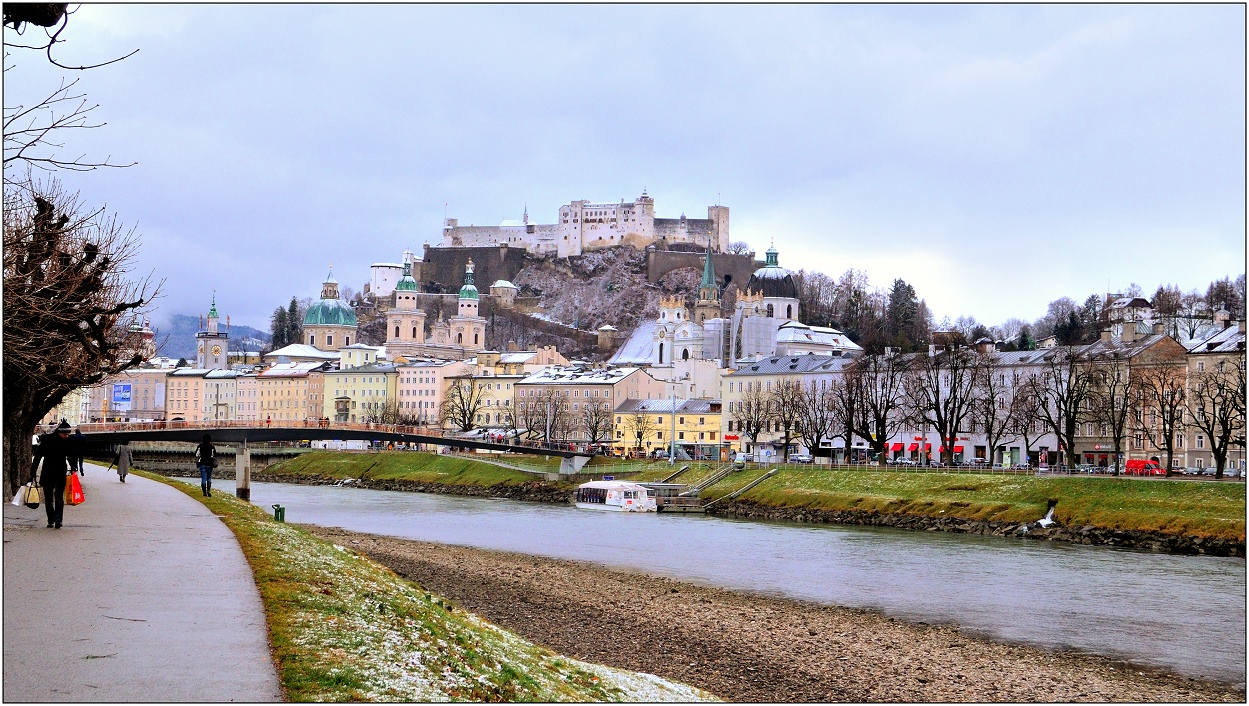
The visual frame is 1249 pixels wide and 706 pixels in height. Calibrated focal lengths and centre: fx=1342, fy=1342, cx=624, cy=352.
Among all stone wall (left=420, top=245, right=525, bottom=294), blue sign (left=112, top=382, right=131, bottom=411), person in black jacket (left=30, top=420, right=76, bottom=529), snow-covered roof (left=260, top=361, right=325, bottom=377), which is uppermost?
stone wall (left=420, top=245, right=525, bottom=294)

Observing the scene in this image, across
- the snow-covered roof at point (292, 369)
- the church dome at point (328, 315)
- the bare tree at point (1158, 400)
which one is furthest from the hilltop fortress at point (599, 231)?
the bare tree at point (1158, 400)

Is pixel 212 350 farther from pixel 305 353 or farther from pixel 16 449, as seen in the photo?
pixel 16 449

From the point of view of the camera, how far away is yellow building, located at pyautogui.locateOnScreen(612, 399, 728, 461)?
92.2 meters

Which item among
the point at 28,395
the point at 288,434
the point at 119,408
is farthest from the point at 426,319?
the point at 28,395

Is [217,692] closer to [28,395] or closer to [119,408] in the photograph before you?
[28,395]

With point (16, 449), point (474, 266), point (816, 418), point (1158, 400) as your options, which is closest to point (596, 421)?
point (816, 418)

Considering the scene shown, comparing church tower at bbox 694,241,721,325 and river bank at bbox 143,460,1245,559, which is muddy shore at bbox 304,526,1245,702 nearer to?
river bank at bbox 143,460,1245,559

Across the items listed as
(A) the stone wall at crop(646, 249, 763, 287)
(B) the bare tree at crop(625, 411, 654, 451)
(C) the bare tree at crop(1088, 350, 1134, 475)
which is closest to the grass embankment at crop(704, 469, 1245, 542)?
(C) the bare tree at crop(1088, 350, 1134, 475)

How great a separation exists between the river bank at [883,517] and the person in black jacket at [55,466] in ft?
89.2

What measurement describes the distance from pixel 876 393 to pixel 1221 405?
21.8m

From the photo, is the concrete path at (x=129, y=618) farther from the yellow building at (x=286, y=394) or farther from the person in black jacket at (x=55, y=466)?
the yellow building at (x=286, y=394)

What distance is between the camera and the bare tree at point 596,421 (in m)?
91.5

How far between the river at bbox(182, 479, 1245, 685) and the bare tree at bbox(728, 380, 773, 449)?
29684mm

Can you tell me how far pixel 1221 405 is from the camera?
50.2m
